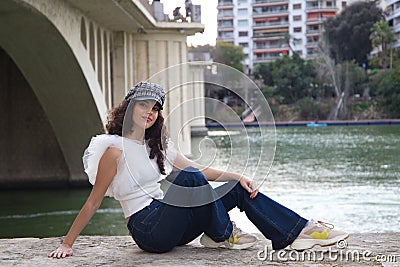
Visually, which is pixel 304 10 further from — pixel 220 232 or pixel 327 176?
pixel 220 232

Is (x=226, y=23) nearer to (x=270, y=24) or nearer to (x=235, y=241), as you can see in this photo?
(x=270, y=24)

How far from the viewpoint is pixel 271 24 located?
245 feet

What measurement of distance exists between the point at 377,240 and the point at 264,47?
231 ft

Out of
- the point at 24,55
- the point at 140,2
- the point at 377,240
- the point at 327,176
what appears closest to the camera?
the point at 377,240

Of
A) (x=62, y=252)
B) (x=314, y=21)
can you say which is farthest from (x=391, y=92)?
(x=62, y=252)

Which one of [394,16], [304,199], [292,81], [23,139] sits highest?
[394,16]

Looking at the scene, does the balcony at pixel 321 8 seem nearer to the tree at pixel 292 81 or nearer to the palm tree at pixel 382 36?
the palm tree at pixel 382 36

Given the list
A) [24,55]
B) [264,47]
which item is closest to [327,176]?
[24,55]

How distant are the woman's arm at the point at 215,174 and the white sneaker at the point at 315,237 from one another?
13.1 inches

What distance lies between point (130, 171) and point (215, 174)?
1.53 feet

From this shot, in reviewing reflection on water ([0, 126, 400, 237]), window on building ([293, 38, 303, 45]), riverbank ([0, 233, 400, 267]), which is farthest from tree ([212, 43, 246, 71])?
riverbank ([0, 233, 400, 267])

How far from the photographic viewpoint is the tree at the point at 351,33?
187 feet

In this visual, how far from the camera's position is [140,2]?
14039mm
